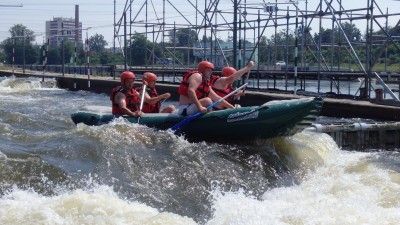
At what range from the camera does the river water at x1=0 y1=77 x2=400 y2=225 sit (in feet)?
19.4

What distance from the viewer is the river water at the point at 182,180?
591 cm

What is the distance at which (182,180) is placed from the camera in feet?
23.4

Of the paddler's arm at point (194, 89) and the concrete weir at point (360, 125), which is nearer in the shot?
the paddler's arm at point (194, 89)

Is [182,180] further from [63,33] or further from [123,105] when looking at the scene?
[63,33]

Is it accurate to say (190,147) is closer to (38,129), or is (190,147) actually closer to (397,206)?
(397,206)

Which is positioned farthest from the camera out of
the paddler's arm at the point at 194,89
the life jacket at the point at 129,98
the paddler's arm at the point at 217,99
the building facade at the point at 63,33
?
the building facade at the point at 63,33

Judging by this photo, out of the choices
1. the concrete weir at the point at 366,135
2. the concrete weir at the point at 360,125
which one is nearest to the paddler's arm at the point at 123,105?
the concrete weir at the point at 360,125

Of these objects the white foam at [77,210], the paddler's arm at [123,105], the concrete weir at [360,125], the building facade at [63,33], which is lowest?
the white foam at [77,210]

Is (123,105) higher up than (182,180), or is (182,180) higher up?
(123,105)

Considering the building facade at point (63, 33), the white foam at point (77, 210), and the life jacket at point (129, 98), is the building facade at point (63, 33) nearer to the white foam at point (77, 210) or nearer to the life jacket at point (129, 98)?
the life jacket at point (129, 98)

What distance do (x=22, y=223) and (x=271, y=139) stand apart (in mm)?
4433

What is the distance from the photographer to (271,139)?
9023 millimetres

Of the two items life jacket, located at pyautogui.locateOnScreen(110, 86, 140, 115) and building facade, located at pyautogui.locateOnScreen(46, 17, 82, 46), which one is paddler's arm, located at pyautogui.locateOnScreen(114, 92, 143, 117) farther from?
building facade, located at pyautogui.locateOnScreen(46, 17, 82, 46)

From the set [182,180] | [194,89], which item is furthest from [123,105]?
[182,180]
